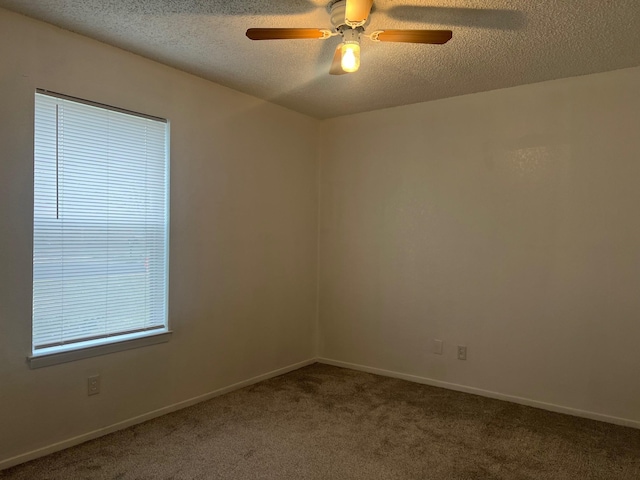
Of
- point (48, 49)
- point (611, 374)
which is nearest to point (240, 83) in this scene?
point (48, 49)

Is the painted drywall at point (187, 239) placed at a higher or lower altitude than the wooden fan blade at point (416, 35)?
lower

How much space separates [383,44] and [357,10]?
2.43ft

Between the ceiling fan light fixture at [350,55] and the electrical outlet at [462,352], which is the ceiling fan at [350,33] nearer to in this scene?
the ceiling fan light fixture at [350,55]

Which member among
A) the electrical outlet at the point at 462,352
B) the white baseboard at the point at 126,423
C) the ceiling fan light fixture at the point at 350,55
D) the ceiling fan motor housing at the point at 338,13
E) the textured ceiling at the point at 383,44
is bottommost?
the white baseboard at the point at 126,423

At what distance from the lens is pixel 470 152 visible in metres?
3.74

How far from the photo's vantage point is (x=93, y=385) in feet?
9.14

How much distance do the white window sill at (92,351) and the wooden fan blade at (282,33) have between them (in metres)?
2.05

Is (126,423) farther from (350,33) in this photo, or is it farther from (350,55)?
(350,33)

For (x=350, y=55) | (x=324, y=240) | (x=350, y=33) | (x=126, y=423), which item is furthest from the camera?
(x=324, y=240)

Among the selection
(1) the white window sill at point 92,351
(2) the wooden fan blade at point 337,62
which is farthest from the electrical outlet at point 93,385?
(2) the wooden fan blade at point 337,62

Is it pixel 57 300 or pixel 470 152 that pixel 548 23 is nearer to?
pixel 470 152

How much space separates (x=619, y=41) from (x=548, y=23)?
22.6 inches

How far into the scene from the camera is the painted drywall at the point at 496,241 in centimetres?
315

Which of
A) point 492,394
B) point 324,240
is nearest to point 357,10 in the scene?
point 324,240
